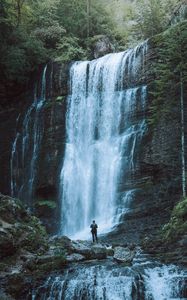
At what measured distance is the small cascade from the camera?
41.0 feet

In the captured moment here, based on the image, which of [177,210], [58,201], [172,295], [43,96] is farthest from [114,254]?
[43,96]

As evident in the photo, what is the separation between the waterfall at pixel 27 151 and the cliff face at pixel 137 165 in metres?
0.31

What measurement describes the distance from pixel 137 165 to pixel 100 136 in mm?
3929

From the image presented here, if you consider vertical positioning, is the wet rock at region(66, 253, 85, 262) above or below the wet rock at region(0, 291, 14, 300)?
above

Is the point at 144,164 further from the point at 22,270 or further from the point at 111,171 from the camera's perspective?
the point at 22,270

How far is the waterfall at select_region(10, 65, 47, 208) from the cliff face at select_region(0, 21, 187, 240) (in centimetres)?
31

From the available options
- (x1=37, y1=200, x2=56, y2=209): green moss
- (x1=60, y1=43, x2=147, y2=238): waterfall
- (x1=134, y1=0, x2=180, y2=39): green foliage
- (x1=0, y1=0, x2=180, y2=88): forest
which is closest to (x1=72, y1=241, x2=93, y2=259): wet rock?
(x1=60, y1=43, x2=147, y2=238): waterfall

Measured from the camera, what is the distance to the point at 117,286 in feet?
41.6

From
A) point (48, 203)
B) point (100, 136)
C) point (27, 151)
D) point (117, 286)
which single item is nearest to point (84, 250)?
point (117, 286)

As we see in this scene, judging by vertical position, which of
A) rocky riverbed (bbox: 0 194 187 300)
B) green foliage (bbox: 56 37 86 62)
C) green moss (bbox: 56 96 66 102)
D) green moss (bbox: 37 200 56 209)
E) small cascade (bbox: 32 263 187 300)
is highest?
green foliage (bbox: 56 37 86 62)

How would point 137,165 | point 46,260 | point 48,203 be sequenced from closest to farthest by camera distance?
1. point 46,260
2. point 137,165
3. point 48,203

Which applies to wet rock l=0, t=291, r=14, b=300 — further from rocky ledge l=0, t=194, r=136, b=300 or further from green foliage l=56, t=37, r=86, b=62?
green foliage l=56, t=37, r=86, b=62

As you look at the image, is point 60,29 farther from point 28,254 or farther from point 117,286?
point 117,286

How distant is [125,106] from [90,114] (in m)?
2.72
